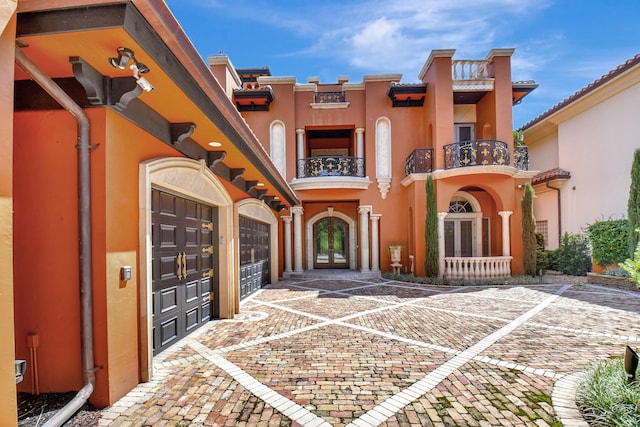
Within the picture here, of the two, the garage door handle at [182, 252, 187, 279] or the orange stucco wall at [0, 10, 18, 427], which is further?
the garage door handle at [182, 252, 187, 279]

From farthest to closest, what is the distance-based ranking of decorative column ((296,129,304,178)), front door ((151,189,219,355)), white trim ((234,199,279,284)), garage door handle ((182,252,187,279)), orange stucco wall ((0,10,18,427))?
decorative column ((296,129,304,178)), white trim ((234,199,279,284)), garage door handle ((182,252,187,279)), front door ((151,189,219,355)), orange stucco wall ((0,10,18,427))

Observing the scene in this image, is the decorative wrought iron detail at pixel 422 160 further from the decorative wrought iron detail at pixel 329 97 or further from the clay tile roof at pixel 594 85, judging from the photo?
the clay tile roof at pixel 594 85

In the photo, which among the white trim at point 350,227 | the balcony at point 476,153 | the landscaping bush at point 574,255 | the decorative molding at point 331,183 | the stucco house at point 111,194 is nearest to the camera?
the stucco house at point 111,194

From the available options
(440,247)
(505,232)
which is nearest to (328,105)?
(440,247)

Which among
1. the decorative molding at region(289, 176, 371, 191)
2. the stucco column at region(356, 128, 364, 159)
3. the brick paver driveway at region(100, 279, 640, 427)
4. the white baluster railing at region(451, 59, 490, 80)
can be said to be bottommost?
the brick paver driveway at region(100, 279, 640, 427)

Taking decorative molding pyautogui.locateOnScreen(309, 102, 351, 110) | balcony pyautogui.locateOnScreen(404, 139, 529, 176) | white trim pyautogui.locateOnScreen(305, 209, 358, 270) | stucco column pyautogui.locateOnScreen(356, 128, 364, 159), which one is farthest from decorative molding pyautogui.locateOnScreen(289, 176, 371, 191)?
decorative molding pyautogui.locateOnScreen(309, 102, 351, 110)

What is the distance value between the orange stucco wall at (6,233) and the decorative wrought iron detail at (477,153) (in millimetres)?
12208

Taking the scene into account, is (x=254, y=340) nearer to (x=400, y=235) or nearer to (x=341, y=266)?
(x=400, y=235)

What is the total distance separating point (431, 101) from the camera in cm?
1278

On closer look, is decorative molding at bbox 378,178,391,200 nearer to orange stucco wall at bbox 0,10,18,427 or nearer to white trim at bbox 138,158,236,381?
white trim at bbox 138,158,236,381

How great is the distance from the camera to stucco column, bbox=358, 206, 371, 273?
13484mm

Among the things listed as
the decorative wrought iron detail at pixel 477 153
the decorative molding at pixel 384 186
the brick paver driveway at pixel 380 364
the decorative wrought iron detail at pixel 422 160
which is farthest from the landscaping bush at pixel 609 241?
the decorative molding at pixel 384 186

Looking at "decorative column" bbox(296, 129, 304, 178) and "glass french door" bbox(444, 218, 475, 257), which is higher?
"decorative column" bbox(296, 129, 304, 178)

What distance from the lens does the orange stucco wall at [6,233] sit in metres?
1.81
